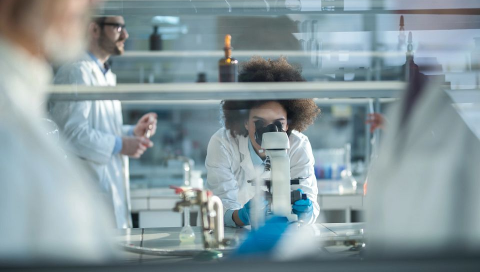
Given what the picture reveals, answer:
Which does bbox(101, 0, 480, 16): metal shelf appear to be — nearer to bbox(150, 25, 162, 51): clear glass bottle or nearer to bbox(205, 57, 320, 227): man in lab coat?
bbox(205, 57, 320, 227): man in lab coat

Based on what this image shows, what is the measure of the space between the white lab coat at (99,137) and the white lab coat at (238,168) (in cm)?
60

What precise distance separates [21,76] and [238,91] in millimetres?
636

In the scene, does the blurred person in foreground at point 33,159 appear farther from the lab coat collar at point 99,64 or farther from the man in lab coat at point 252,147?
the lab coat collar at point 99,64

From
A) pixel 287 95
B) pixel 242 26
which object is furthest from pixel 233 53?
pixel 287 95

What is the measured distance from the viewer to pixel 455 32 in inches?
49.3

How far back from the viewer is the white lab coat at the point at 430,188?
83 cm

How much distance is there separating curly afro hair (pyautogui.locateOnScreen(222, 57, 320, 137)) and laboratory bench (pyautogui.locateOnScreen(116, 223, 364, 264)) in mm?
327

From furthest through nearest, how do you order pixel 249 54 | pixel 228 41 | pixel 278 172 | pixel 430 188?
pixel 228 41
pixel 249 54
pixel 278 172
pixel 430 188

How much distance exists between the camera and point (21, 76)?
647 mm

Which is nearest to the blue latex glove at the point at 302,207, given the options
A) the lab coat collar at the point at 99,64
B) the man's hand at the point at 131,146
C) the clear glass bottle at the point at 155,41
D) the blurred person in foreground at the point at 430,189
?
the blurred person in foreground at the point at 430,189

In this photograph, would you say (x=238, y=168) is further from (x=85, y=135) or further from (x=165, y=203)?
(x=165, y=203)

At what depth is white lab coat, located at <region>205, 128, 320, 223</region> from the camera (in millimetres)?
1699

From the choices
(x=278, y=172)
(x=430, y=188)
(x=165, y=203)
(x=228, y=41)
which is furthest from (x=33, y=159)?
(x=165, y=203)

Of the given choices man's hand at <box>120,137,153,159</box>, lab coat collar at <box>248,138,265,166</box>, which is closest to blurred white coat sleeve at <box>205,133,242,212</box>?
lab coat collar at <box>248,138,265,166</box>
